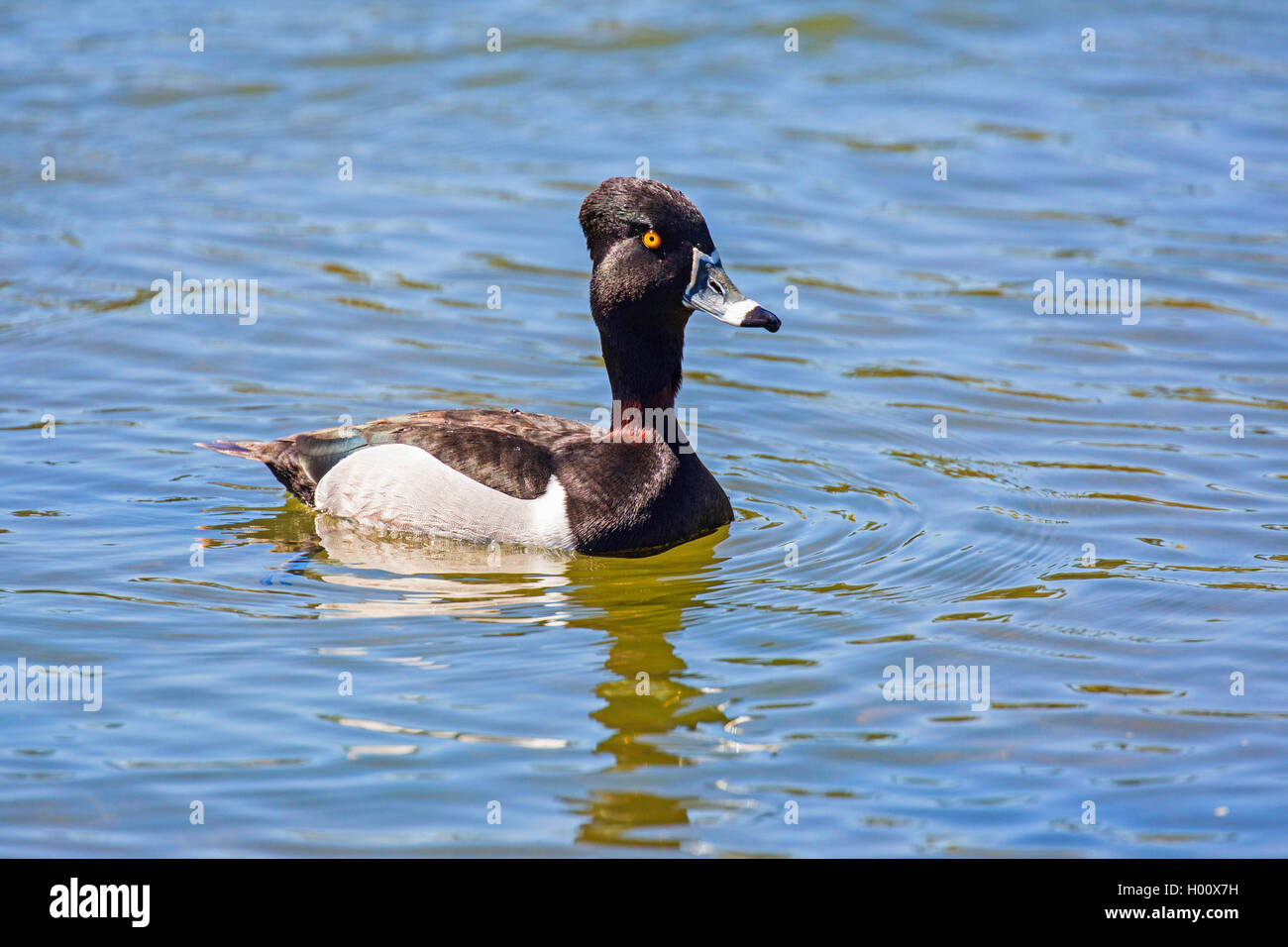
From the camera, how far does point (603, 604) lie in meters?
8.80

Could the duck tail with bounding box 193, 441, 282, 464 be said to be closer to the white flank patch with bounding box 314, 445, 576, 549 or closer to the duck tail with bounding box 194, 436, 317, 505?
the duck tail with bounding box 194, 436, 317, 505

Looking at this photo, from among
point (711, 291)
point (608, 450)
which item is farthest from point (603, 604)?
point (711, 291)

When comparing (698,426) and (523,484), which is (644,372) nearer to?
(523,484)

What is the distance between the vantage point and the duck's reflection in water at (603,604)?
687 cm

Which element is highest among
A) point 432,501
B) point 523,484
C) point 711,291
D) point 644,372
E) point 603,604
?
point 711,291

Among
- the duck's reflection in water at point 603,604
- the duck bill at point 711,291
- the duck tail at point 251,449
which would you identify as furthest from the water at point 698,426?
the duck bill at point 711,291

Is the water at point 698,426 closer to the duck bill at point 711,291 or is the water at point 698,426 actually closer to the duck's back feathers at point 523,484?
the duck's back feathers at point 523,484

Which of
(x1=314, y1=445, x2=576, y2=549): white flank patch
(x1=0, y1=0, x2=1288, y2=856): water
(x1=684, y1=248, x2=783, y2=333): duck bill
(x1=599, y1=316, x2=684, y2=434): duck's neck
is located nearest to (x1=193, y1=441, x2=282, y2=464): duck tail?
(x1=0, y1=0, x2=1288, y2=856): water

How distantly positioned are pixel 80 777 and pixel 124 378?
597cm

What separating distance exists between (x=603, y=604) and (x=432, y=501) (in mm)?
1439

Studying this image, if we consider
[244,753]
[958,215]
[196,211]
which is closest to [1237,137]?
[958,215]

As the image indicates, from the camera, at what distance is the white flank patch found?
9.48 m

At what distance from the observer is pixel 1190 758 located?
7203mm

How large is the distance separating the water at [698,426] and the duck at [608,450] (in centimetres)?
24
